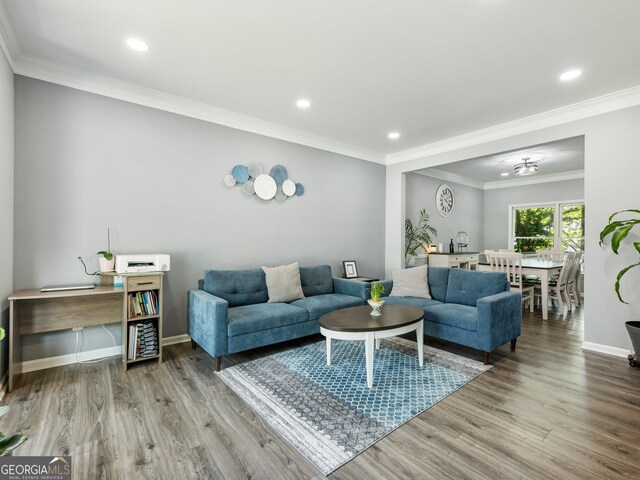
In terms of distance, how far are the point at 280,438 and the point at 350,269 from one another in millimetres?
3343

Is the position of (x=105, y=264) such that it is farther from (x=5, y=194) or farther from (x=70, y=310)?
(x=5, y=194)

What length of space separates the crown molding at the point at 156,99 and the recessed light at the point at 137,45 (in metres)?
0.69

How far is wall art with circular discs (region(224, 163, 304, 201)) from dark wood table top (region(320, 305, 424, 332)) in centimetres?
197

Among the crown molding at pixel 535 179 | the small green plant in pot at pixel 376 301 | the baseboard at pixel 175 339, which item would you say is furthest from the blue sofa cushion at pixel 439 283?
the crown molding at pixel 535 179

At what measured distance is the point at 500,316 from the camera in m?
3.11

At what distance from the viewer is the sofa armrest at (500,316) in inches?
117

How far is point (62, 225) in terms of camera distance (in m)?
2.95

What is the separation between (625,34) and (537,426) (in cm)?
292

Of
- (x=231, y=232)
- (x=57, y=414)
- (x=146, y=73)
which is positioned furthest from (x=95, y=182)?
(x=57, y=414)

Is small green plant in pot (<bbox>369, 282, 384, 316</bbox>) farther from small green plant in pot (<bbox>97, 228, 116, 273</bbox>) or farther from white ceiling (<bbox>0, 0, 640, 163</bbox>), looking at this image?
small green plant in pot (<bbox>97, 228, 116, 273</bbox>)

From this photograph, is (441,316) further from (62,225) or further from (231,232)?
(62,225)

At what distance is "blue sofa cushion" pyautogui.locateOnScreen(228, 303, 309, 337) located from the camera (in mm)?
2989

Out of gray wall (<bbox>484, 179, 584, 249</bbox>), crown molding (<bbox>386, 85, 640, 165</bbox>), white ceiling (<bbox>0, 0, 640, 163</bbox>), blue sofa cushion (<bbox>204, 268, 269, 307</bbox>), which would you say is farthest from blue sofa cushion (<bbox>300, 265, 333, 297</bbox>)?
gray wall (<bbox>484, 179, 584, 249</bbox>)

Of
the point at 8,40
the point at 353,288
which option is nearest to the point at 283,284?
the point at 353,288
